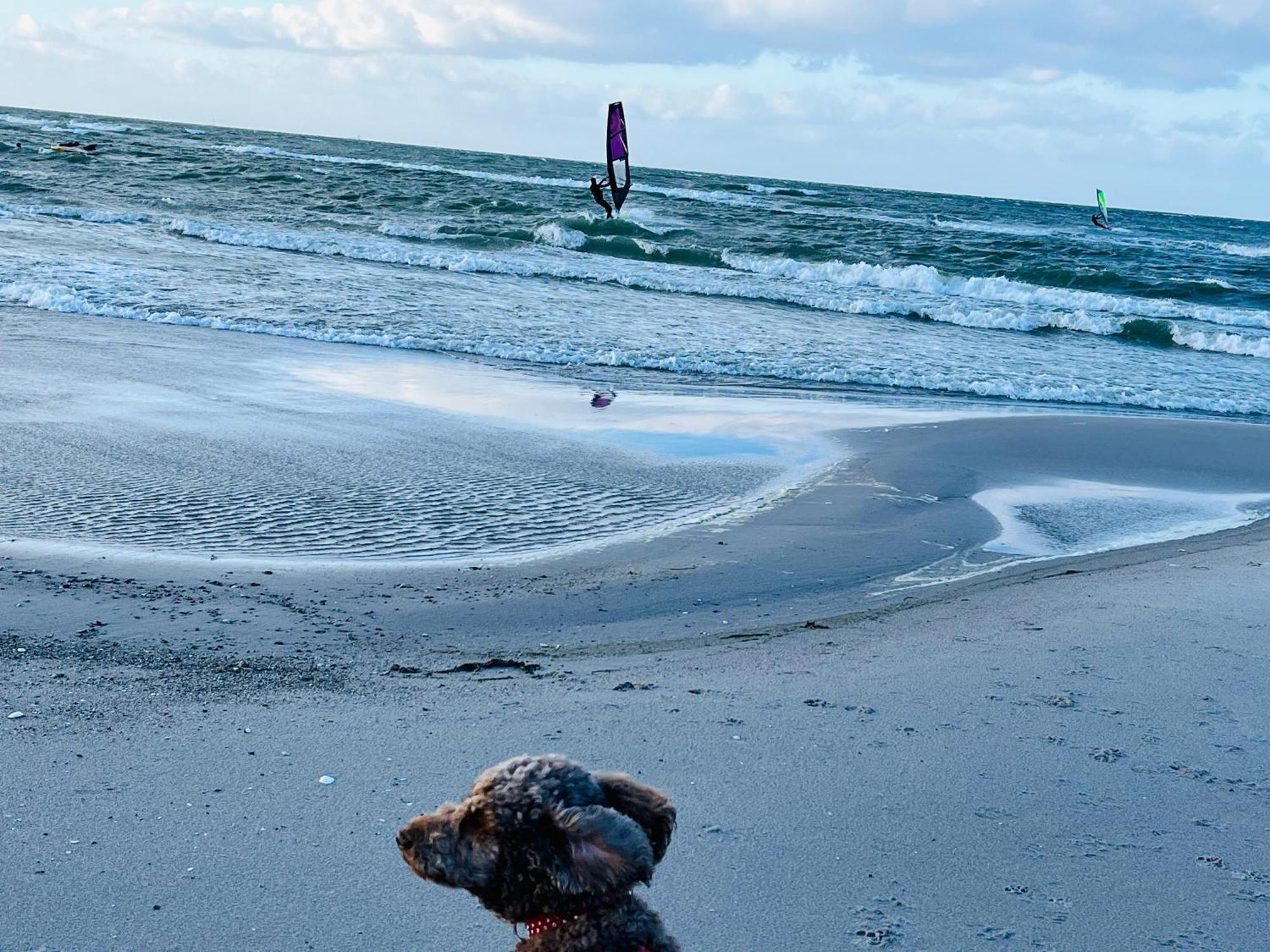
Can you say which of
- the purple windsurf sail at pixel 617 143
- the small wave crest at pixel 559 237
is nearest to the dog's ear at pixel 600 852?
the purple windsurf sail at pixel 617 143

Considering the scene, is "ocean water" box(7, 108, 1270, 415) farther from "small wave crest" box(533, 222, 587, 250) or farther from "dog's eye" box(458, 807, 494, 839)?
"dog's eye" box(458, 807, 494, 839)

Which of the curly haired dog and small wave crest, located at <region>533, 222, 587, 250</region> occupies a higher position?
small wave crest, located at <region>533, 222, 587, 250</region>

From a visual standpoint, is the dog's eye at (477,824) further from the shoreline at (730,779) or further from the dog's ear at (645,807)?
the shoreline at (730,779)

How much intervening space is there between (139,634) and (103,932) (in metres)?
2.21

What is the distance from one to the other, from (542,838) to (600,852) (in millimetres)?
140

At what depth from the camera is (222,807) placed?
140 inches

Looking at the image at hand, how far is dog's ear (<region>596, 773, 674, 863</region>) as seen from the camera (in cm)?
206

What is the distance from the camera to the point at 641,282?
75.6 feet

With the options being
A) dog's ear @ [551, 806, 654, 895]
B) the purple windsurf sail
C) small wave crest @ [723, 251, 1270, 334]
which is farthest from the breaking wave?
dog's ear @ [551, 806, 654, 895]

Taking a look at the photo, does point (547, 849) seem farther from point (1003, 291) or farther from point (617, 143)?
point (1003, 291)

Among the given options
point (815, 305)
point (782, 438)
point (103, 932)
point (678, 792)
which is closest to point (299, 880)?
point (103, 932)

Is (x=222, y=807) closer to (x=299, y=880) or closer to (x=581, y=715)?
(x=299, y=880)

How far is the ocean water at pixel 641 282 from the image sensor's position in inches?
589

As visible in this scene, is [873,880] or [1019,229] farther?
[1019,229]
